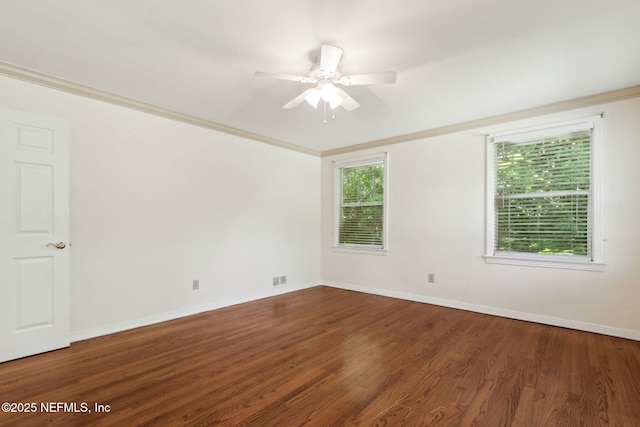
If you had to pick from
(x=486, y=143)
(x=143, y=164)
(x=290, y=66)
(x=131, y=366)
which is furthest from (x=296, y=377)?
(x=486, y=143)

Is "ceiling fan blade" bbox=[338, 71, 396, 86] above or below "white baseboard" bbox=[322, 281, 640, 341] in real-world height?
above

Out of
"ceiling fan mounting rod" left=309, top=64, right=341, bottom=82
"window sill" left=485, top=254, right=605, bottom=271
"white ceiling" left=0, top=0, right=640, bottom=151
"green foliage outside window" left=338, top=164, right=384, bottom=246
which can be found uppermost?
"white ceiling" left=0, top=0, right=640, bottom=151

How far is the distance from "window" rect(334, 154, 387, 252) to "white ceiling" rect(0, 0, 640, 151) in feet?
5.49

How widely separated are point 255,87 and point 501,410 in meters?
3.28

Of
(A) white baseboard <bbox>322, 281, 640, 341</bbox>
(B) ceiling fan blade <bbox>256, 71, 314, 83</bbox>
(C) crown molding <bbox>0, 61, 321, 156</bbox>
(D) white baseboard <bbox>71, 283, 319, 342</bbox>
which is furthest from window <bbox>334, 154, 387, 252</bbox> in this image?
(B) ceiling fan blade <bbox>256, 71, 314, 83</bbox>

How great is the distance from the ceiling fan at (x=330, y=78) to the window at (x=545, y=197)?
7.56ft

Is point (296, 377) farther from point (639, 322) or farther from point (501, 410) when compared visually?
point (639, 322)

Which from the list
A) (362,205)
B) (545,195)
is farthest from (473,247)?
(362,205)

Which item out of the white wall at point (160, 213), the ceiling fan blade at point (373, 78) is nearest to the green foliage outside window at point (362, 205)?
the white wall at point (160, 213)

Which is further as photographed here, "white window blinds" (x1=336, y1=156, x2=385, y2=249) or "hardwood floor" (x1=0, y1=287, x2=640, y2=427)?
"white window blinds" (x1=336, y1=156, x2=385, y2=249)

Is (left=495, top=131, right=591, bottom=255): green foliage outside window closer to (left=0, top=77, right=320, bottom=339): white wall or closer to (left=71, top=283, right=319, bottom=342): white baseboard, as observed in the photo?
(left=0, top=77, right=320, bottom=339): white wall

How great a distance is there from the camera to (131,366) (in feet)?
7.87

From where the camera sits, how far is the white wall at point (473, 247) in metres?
3.04

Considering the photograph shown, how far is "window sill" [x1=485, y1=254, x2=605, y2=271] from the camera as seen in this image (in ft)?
10.5
